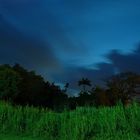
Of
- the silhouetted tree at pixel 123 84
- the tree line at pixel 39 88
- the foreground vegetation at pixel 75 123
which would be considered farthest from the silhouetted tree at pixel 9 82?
the foreground vegetation at pixel 75 123

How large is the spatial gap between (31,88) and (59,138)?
37555 millimetres

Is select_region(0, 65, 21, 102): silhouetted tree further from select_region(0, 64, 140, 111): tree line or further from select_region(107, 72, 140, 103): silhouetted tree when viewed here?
select_region(107, 72, 140, 103): silhouetted tree

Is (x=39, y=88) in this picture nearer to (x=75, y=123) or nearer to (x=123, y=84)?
(x=123, y=84)

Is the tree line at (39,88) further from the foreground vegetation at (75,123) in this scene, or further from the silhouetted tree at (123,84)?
the foreground vegetation at (75,123)

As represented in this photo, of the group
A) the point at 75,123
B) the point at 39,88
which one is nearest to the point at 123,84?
the point at 39,88

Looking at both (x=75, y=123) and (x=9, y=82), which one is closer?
(x=75, y=123)

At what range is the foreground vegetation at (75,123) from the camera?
11.4 m

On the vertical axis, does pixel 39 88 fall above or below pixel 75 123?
above

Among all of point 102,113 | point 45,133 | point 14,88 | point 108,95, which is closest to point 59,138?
point 45,133

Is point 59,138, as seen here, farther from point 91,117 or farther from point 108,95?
point 108,95

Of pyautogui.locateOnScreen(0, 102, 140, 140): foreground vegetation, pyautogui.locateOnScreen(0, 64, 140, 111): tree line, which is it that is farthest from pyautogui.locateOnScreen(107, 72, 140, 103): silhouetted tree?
pyautogui.locateOnScreen(0, 102, 140, 140): foreground vegetation

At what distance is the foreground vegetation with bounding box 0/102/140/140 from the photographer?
37.4 ft

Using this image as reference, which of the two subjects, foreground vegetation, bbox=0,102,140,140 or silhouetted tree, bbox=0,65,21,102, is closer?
foreground vegetation, bbox=0,102,140,140

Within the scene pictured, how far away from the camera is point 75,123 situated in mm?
12492
